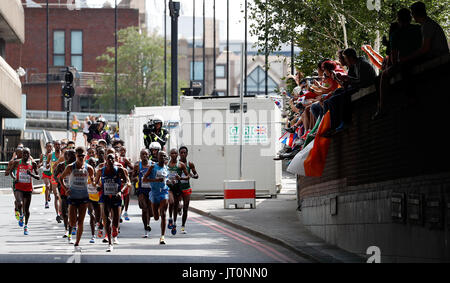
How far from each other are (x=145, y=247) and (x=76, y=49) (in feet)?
277

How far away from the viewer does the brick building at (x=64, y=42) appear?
322 feet

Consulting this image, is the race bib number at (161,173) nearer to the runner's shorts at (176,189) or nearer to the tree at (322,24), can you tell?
Answer: the runner's shorts at (176,189)

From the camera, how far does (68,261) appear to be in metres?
15.3

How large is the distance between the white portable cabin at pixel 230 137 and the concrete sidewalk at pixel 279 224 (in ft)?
3.37

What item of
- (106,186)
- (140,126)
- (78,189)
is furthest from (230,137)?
(78,189)

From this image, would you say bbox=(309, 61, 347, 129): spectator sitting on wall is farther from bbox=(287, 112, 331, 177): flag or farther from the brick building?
the brick building

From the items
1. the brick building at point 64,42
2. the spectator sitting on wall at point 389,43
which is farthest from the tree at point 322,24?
the brick building at point 64,42

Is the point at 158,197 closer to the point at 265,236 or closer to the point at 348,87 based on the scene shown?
the point at 265,236

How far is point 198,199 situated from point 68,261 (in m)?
19.6

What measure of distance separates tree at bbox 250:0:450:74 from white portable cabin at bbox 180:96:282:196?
9.88 ft

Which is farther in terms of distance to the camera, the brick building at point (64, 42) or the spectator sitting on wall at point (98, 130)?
the brick building at point (64, 42)

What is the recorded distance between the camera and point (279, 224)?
2306 centimetres

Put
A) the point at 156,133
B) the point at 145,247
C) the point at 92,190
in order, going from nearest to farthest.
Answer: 1. the point at 145,247
2. the point at 92,190
3. the point at 156,133
